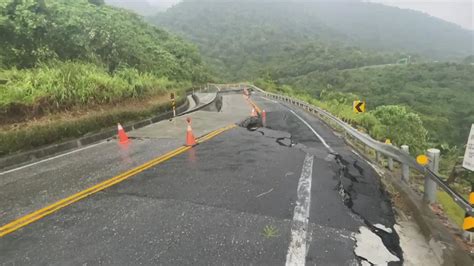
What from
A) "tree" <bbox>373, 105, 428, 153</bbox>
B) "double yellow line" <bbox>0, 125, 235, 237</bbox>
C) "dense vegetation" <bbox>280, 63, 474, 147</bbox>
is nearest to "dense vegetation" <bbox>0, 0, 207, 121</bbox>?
"double yellow line" <bbox>0, 125, 235, 237</bbox>

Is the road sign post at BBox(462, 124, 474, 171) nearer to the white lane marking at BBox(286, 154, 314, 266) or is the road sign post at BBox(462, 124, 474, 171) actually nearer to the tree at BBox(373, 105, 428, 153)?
the white lane marking at BBox(286, 154, 314, 266)

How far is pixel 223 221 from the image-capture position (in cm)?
520

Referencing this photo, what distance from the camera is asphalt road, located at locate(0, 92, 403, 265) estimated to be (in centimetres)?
430

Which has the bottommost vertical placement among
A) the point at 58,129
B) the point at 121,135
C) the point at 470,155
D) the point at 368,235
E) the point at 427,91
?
the point at 427,91

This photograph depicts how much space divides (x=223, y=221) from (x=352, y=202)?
2475 mm

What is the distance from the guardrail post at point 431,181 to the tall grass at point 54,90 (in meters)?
11.3

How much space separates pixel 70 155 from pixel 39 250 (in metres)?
6.10

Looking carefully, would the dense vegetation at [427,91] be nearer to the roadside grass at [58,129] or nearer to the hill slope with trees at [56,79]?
the hill slope with trees at [56,79]

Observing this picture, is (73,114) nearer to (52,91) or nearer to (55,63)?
(52,91)

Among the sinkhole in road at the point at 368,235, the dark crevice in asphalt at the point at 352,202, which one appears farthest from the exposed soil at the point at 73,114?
the sinkhole in road at the point at 368,235

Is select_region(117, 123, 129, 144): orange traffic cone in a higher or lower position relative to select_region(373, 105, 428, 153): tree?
higher

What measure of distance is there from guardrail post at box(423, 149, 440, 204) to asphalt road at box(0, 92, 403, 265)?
0.71 meters

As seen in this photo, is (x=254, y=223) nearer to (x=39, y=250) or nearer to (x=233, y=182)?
(x=233, y=182)

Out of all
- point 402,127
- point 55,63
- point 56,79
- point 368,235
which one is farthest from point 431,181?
point 402,127
